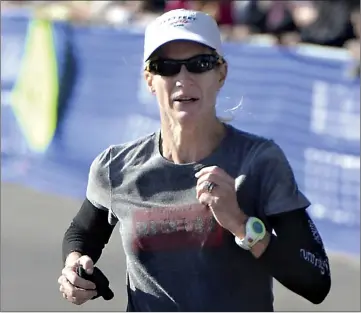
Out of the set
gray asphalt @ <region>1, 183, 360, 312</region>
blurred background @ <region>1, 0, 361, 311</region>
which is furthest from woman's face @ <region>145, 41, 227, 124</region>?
blurred background @ <region>1, 0, 361, 311</region>

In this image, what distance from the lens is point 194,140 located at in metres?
2.79

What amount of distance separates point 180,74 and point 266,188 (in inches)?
15.3

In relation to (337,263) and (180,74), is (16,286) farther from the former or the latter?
(180,74)

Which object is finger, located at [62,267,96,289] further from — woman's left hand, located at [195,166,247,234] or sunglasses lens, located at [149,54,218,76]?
sunglasses lens, located at [149,54,218,76]

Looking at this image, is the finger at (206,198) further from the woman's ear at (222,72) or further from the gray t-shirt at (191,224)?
the woman's ear at (222,72)

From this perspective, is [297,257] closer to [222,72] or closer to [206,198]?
[206,198]

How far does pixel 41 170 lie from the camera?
10555 mm

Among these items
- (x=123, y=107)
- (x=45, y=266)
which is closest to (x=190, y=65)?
(x=45, y=266)

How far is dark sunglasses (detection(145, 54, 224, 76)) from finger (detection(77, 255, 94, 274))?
56cm

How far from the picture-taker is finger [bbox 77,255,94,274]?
2818 millimetres

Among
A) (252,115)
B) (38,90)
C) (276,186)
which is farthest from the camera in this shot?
(38,90)

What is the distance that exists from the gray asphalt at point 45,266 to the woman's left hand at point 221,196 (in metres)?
1.70

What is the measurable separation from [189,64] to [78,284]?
2.26ft

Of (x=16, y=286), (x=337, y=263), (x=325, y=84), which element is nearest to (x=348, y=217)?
(x=337, y=263)
